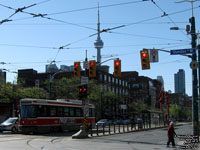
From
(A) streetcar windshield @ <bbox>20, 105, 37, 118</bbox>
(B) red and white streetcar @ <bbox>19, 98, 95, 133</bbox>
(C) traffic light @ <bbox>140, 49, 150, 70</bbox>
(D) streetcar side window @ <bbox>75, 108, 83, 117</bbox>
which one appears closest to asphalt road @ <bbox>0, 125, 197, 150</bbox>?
(B) red and white streetcar @ <bbox>19, 98, 95, 133</bbox>

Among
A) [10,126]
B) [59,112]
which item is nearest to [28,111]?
[59,112]

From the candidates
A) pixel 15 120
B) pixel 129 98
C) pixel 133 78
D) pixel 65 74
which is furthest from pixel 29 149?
pixel 133 78

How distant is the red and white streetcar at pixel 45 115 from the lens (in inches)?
1105

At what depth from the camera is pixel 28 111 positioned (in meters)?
28.3

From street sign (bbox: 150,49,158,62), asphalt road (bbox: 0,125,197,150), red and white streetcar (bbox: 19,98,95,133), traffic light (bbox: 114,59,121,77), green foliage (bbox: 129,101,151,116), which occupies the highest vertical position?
street sign (bbox: 150,49,158,62)

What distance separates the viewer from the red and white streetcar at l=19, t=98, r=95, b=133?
92.1 ft

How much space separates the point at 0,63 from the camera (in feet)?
112

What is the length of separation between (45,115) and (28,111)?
1634 mm

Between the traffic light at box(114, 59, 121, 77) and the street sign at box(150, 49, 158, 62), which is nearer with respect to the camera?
the street sign at box(150, 49, 158, 62)

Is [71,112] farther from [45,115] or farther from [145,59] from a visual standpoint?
[145,59]

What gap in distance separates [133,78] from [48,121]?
107m

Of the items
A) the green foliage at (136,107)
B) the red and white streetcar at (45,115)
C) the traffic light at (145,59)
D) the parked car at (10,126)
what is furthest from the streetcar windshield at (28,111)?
the green foliage at (136,107)

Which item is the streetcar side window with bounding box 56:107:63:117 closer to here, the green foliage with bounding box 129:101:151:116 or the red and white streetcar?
the red and white streetcar

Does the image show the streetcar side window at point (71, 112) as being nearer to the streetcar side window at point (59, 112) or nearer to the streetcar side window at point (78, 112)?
the streetcar side window at point (78, 112)
